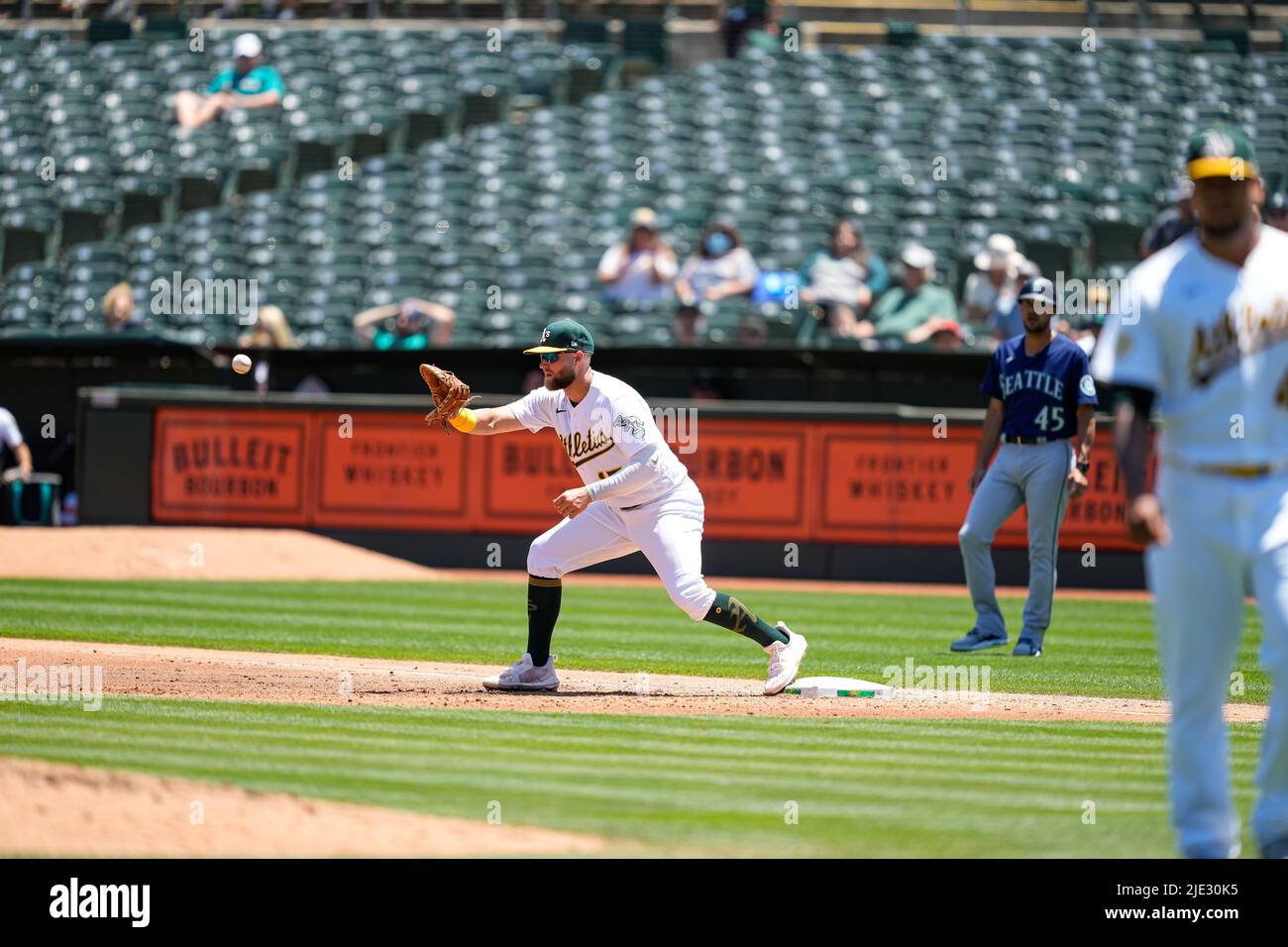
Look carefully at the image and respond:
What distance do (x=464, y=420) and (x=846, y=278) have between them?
11812mm

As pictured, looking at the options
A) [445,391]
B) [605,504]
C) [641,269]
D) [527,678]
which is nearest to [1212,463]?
[605,504]

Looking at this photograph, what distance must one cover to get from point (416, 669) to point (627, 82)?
19190 mm

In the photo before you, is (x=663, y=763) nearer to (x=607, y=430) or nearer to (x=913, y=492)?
(x=607, y=430)

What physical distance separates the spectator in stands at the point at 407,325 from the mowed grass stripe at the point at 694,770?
481 inches

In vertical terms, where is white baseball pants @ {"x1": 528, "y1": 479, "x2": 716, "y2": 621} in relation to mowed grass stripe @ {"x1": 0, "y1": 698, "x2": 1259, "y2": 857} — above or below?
above

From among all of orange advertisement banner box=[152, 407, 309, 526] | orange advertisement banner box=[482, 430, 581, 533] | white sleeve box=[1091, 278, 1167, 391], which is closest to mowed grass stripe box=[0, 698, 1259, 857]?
white sleeve box=[1091, 278, 1167, 391]

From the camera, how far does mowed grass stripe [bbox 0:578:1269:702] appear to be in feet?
38.4

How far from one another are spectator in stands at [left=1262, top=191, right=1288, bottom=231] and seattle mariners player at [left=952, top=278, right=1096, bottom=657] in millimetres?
6523

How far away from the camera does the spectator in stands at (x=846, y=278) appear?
814 inches

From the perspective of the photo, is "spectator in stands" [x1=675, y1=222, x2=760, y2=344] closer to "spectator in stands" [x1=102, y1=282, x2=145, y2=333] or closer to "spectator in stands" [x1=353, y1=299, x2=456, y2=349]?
"spectator in stands" [x1=353, y1=299, x2=456, y2=349]

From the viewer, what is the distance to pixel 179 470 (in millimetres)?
20188

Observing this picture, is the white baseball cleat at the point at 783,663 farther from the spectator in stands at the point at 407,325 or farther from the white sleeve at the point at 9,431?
the white sleeve at the point at 9,431

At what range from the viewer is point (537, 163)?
25891 mm

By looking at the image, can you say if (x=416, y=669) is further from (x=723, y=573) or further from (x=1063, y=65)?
(x=1063, y=65)
